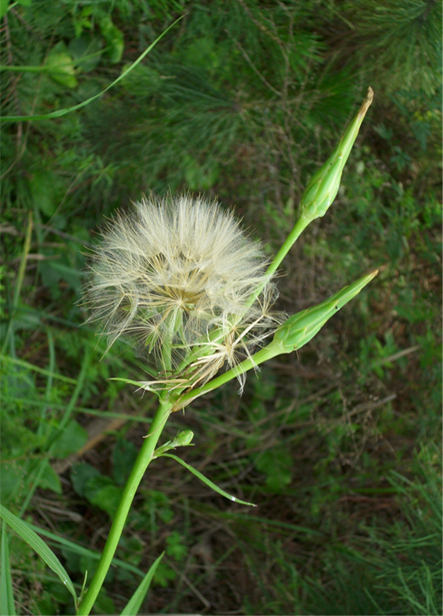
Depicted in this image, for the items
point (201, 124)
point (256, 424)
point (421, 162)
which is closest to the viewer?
point (201, 124)

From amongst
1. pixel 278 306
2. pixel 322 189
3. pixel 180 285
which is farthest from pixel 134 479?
pixel 278 306

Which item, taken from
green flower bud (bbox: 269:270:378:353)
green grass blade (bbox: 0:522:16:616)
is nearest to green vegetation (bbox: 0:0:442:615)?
green grass blade (bbox: 0:522:16:616)

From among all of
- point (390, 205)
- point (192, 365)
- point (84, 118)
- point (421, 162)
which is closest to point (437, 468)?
point (390, 205)

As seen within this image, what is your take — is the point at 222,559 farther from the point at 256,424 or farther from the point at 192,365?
the point at 192,365

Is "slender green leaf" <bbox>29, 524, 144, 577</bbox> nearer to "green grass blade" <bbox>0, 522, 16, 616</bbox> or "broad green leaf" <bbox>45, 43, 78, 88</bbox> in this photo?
"green grass blade" <bbox>0, 522, 16, 616</bbox>

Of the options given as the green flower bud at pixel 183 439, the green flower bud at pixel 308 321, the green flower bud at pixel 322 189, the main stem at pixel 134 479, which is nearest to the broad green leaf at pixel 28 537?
the main stem at pixel 134 479

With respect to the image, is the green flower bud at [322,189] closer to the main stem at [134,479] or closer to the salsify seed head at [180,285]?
the salsify seed head at [180,285]
